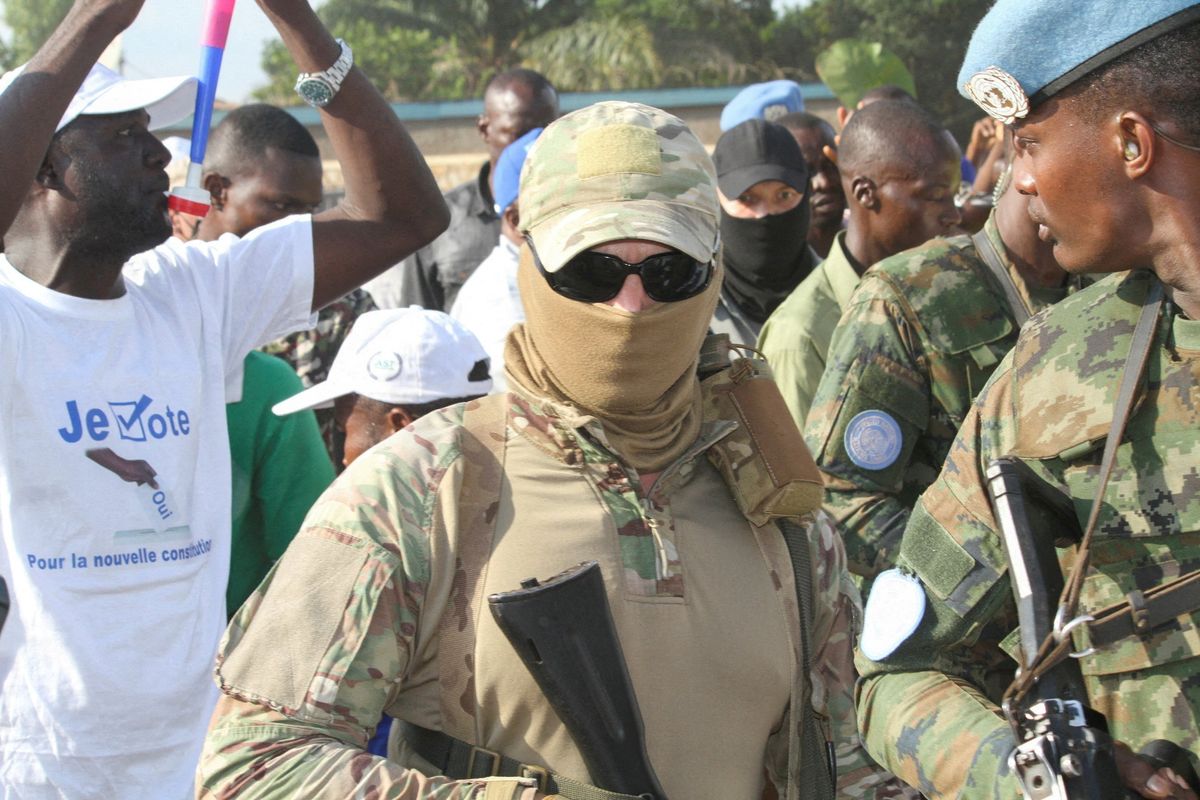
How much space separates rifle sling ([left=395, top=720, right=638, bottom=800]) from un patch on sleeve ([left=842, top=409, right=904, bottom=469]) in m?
1.46

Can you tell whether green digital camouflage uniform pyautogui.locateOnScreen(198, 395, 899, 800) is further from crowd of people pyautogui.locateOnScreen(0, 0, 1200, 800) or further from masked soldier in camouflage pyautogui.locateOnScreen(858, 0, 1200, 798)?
masked soldier in camouflage pyautogui.locateOnScreen(858, 0, 1200, 798)

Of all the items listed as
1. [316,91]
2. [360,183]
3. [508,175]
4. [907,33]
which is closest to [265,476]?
[360,183]

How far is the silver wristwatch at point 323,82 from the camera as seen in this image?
11.9 ft

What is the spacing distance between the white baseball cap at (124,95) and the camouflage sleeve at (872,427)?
5.66 feet

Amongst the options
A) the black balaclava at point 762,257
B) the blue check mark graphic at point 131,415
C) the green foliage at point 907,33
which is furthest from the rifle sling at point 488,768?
the green foliage at point 907,33

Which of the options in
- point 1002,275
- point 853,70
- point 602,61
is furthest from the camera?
point 602,61

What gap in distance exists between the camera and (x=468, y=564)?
2.20 meters

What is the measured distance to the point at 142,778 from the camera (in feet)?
10.0

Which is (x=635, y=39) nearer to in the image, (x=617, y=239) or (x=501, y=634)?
(x=617, y=239)

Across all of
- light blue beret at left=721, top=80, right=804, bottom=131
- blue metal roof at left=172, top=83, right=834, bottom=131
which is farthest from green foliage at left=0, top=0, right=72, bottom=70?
light blue beret at left=721, top=80, right=804, bottom=131

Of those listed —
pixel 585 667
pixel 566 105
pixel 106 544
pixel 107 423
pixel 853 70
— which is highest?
pixel 566 105

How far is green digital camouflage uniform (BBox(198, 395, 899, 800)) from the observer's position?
2.08 metres

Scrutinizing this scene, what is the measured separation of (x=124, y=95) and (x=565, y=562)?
1829 mm

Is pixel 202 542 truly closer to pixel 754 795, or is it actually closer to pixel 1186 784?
pixel 754 795
